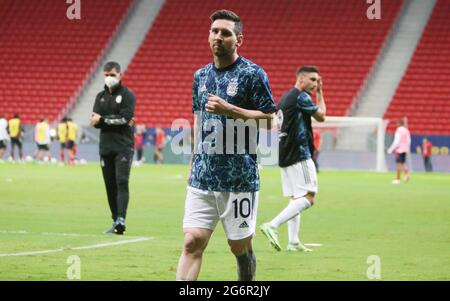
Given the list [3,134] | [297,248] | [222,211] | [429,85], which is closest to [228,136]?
[222,211]

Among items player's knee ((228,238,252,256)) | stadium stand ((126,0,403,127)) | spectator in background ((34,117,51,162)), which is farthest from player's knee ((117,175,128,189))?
stadium stand ((126,0,403,127))

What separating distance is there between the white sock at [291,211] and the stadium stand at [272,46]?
3178cm

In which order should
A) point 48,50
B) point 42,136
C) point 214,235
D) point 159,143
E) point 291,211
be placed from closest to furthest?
point 291,211 < point 214,235 < point 42,136 < point 159,143 < point 48,50

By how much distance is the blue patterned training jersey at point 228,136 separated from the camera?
8.16m

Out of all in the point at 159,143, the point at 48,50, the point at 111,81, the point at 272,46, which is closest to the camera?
the point at 111,81

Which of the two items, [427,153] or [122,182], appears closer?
[122,182]

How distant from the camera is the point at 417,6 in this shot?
4781cm

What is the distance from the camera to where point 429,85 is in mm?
44875

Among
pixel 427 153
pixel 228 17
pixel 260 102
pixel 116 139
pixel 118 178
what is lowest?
pixel 427 153

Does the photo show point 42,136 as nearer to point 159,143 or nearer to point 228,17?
point 159,143

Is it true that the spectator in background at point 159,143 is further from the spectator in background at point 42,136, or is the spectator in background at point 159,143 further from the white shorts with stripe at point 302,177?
the white shorts with stripe at point 302,177

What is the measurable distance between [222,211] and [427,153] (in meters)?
33.1

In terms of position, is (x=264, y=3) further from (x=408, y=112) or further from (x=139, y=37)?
(x=408, y=112)
